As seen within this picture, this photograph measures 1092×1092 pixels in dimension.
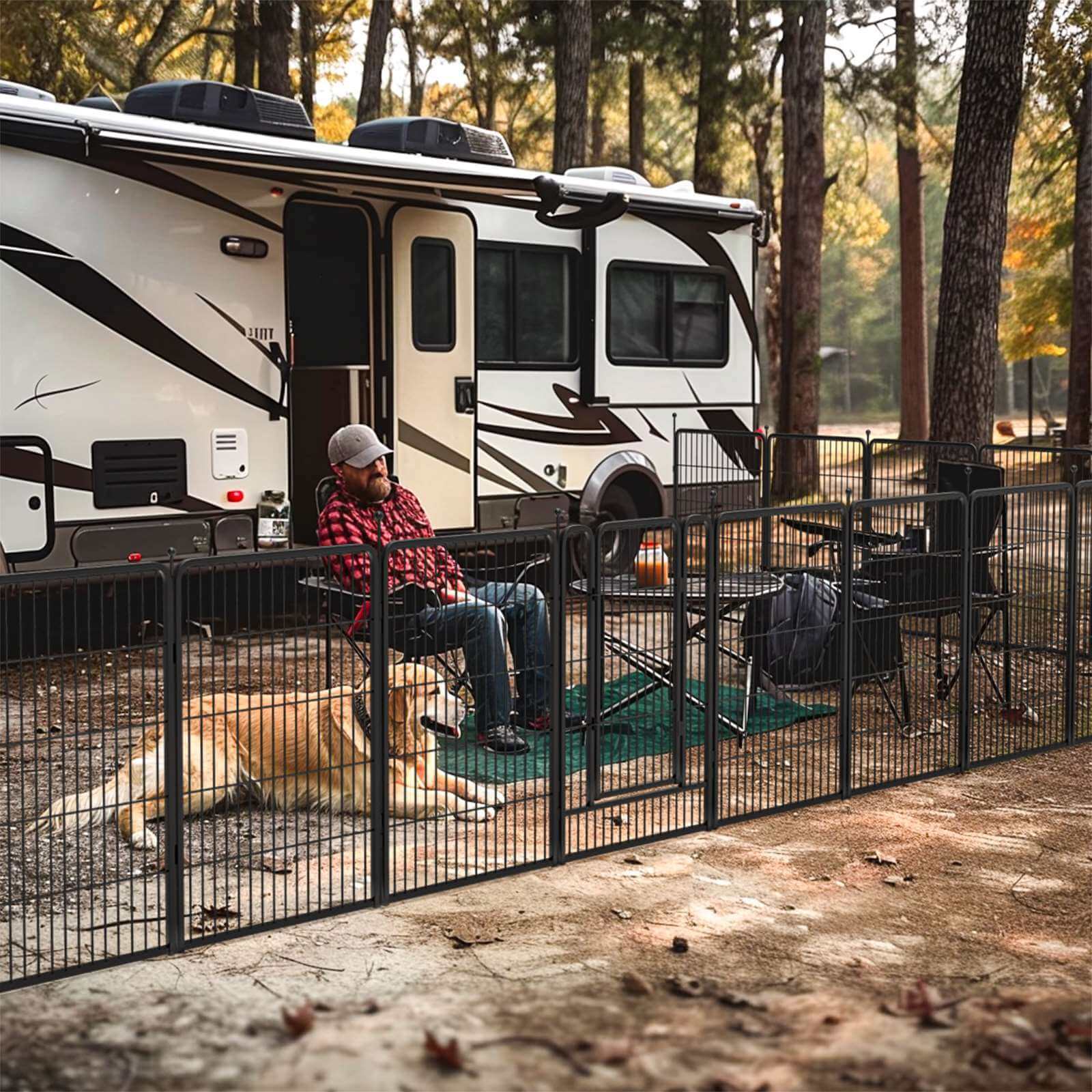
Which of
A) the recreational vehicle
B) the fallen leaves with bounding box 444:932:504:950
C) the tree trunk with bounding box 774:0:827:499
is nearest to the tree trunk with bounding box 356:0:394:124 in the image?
the tree trunk with bounding box 774:0:827:499

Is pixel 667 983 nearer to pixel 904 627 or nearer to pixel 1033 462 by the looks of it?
pixel 904 627

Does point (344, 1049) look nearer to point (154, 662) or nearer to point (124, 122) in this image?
point (154, 662)

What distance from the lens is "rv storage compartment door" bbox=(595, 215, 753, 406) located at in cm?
1204

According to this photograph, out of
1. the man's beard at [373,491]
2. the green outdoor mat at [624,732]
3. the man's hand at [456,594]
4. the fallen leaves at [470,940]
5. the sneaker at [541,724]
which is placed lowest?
the fallen leaves at [470,940]

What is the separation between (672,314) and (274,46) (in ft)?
33.1

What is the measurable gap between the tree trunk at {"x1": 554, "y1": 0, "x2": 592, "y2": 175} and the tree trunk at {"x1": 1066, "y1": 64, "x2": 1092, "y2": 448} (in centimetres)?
661

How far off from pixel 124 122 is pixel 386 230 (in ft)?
6.63

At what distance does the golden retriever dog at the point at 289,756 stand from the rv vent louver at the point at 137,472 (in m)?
3.54

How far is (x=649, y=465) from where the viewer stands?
1246 cm

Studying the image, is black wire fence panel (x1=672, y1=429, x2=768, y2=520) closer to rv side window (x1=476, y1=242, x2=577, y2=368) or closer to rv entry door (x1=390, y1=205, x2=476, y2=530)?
rv side window (x1=476, y1=242, x2=577, y2=368)

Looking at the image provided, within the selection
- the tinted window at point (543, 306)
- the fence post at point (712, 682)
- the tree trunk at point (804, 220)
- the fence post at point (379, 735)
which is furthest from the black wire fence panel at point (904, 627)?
the tree trunk at point (804, 220)

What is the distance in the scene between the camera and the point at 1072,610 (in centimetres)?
759

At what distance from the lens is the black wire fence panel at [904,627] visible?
23.0 feet

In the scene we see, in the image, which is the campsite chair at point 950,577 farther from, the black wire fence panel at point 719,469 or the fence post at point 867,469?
Result: the black wire fence panel at point 719,469
